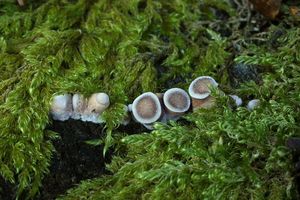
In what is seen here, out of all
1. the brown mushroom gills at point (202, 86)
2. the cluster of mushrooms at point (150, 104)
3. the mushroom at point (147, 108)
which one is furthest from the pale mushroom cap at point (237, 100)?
the mushroom at point (147, 108)

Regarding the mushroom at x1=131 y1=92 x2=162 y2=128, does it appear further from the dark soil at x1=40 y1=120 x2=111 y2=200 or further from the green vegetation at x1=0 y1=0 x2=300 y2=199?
the dark soil at x1=40 y1=120 x2=111 y2=200

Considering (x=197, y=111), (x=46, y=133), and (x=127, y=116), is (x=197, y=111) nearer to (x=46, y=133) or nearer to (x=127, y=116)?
(x=127, y=116)

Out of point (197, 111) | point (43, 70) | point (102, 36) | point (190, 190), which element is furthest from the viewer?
point (102, 36)

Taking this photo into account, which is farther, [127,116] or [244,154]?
[127,116]

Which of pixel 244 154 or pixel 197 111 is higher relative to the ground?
pixel 197 111

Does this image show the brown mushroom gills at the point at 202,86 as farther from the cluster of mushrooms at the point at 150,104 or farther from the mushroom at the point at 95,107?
the mushroom at the point at 95,107

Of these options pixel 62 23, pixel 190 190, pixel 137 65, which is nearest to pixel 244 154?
pixel 190 190

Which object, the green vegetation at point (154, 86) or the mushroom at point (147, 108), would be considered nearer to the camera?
the green vegetation at point (154, 86)
